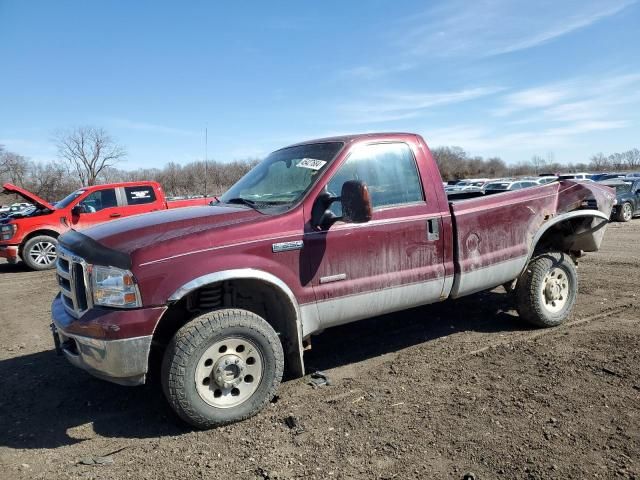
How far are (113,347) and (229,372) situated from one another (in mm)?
783

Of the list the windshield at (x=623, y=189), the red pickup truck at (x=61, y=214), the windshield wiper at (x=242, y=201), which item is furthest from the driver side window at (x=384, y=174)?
the windshield at (x=623, y=189)

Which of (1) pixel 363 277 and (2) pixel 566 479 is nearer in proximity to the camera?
(2) pixel 566 479

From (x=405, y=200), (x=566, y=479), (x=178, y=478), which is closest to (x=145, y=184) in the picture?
(x=405, y=200)

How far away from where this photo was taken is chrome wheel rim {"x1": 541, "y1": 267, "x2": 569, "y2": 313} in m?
5.19

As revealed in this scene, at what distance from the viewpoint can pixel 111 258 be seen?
3.16 m

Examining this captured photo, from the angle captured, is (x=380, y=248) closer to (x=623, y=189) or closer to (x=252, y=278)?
(x=252, y=278)

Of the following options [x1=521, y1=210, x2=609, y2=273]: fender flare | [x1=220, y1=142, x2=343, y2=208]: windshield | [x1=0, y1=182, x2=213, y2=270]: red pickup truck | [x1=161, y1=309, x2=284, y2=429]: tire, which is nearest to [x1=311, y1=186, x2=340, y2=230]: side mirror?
[x1=220, y1=142, x2=343, y2=208]: windshield

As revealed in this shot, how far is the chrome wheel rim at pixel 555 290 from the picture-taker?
5188 mm

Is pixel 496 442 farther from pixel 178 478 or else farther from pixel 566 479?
pixel 178 478

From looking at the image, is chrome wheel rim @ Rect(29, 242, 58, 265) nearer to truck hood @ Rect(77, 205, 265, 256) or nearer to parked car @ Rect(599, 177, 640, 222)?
truck hood @ Rect(77, 205, 265, 256)

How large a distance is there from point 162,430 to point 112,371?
0.59m

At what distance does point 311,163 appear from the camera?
409cm

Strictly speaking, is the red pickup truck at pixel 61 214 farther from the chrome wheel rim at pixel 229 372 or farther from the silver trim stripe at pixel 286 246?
the chrome wheel rim at pixel 229 372

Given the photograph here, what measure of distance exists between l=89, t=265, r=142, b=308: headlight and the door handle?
7.90ft
